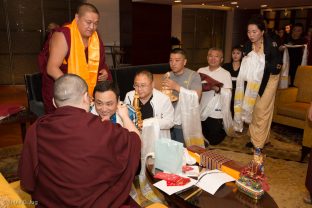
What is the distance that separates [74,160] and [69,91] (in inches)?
12.8

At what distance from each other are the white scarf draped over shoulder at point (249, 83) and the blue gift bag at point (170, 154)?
1.56m

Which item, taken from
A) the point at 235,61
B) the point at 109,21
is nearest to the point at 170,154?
the point at 235,61

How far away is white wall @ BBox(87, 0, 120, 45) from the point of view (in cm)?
703

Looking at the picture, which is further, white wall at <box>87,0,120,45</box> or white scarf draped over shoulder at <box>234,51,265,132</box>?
white wall at <box>87,0,120,45</box>

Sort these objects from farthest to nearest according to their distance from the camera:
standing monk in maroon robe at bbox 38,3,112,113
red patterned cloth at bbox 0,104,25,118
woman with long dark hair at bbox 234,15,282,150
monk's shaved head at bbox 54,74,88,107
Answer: woman with long dark hair at bbox 234,15,282,150
red patterned cloth at bbox 0,104,25,118
standing monk in maroon robe at bbox 38,3,112,113
monk's shaved head at bbox 54,74,88,107

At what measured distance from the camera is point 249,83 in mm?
2863

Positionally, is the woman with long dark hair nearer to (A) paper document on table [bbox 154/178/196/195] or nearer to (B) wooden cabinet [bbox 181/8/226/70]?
(A) paper document on table [bbox 154/178/196/195]

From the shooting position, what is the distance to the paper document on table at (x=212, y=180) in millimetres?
1483

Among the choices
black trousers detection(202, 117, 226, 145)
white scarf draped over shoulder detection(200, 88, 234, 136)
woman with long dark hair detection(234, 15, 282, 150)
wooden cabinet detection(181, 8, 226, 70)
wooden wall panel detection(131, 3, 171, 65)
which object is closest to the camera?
woman with long dark hair detection(234, 15, 282, 150)

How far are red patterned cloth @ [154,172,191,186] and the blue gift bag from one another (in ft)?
0.18

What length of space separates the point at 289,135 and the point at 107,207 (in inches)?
124

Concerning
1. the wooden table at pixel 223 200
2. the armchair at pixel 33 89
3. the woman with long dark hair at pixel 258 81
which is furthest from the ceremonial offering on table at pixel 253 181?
the armchair at pixel 33 89

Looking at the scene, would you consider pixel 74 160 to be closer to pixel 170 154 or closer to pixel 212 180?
pixel 170 154

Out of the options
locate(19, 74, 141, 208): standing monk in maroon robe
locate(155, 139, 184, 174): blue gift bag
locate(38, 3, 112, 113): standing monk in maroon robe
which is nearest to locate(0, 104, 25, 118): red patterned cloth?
locate(38, 3, 112, 113): standing monk in maroon robe
